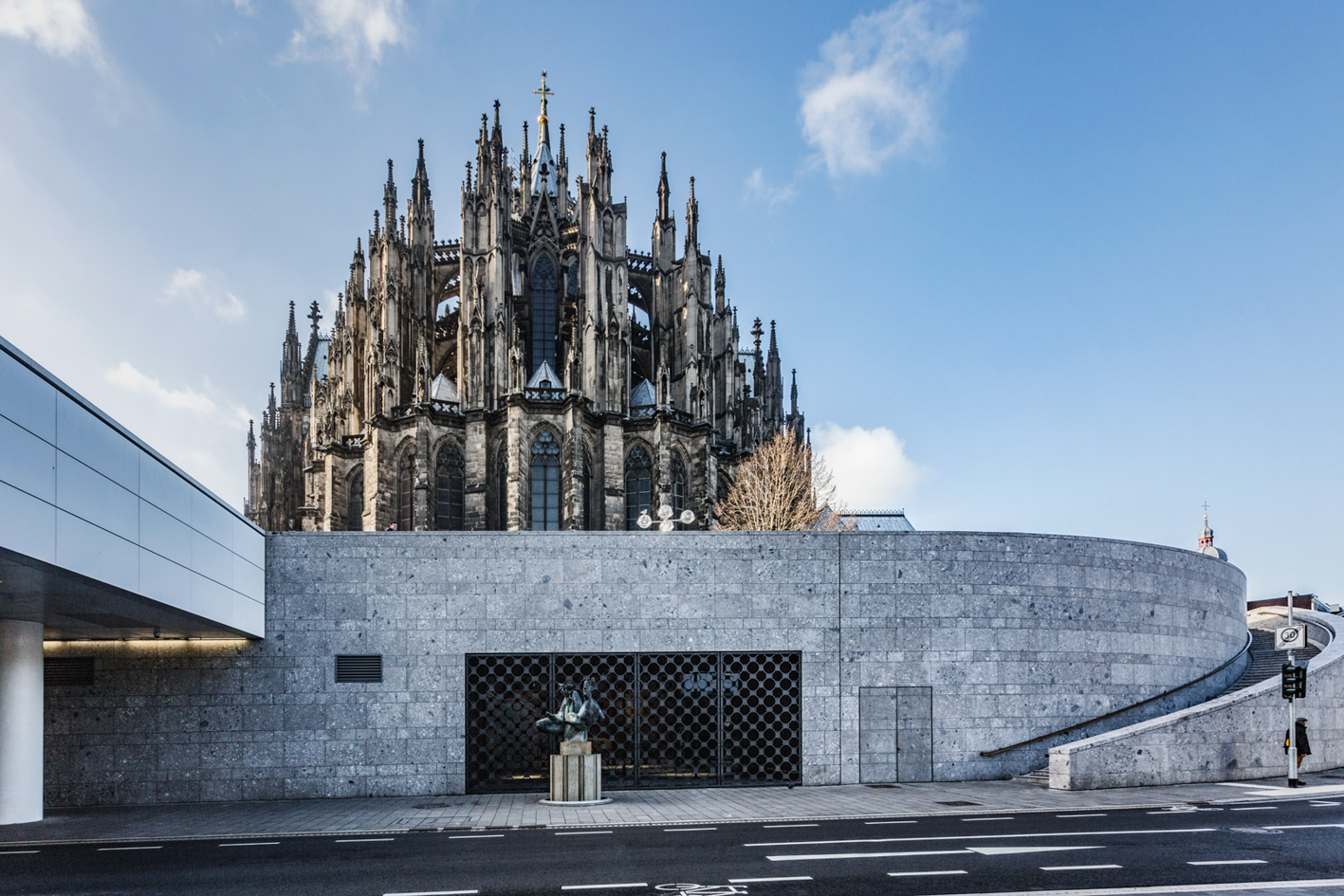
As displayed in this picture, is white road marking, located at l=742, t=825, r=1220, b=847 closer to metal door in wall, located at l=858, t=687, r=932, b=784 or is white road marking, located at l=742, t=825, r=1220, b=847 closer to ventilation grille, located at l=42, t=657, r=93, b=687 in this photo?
metal door in wall, located at l=858, t=687, r=932, b=784

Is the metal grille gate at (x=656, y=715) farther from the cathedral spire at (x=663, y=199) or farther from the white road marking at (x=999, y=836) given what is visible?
the cathedral spire at (x=663, y=199)

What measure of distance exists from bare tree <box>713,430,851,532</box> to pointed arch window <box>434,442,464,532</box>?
11868mm

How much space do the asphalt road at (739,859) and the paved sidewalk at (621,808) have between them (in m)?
0.72

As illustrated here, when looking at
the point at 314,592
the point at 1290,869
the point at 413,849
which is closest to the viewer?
the point at 1290,869

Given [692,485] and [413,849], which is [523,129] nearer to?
[692,485]

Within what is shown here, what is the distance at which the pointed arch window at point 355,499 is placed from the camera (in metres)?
45.9

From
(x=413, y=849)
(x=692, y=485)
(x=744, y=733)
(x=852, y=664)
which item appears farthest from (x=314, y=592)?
(x=692, y=485)

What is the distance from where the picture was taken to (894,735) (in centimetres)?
2077

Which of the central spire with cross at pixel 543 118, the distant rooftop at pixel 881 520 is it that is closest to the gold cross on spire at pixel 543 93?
the central spire with cross at pixel 543 118

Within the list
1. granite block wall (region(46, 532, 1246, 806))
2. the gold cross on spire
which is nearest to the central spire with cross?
the gold cross on spire

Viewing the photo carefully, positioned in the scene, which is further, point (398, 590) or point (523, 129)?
point (523, 129)

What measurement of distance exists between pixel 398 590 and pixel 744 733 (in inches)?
308

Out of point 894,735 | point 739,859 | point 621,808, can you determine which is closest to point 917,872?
point 739,859

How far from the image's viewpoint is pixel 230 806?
18422 millimetres
